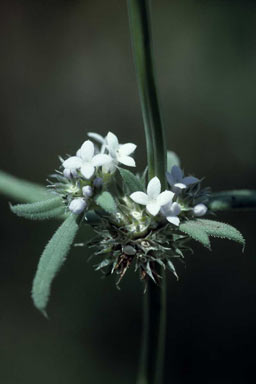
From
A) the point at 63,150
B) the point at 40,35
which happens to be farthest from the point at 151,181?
the point at 40,35

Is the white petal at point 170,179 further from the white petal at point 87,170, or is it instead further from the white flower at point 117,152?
the white petal at point 87,170

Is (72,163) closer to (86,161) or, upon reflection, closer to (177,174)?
(86,161)

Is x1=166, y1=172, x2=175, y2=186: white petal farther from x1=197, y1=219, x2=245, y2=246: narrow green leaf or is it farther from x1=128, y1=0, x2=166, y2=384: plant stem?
x1=197, y1=219, x2=245, y2=246: narrow green leaf

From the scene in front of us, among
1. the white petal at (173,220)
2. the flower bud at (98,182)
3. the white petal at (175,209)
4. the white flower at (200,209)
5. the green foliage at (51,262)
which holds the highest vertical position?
the flower bud at (98,182)

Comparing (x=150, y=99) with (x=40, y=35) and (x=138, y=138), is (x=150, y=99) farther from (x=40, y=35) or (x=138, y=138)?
(x=40, y=35)

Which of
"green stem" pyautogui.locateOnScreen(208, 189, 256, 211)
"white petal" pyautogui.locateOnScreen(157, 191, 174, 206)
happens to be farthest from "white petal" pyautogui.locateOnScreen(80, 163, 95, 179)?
"green stem" pyautogui.locateOnScreen(208, 189, 256, 211)

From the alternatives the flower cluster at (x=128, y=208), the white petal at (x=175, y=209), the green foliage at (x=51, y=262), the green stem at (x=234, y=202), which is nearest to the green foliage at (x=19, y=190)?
the flower cluster at (x=128, y=208)
